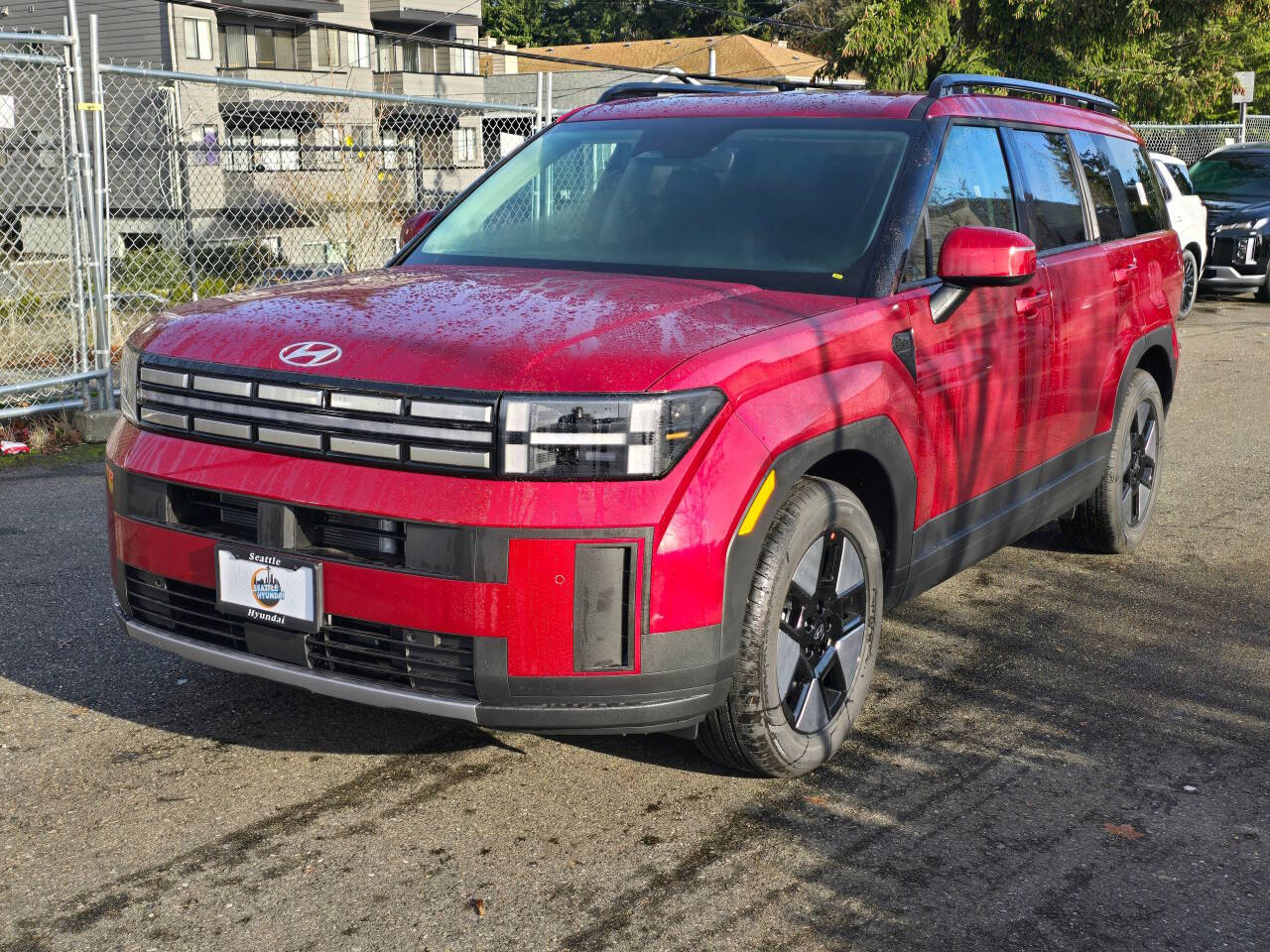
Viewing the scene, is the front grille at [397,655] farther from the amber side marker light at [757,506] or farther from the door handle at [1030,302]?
the door handle at [1030,302]

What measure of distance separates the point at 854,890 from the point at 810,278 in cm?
183

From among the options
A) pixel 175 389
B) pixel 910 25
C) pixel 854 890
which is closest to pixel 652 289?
pixel 175 389

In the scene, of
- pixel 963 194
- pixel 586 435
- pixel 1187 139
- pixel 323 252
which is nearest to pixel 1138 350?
pixel 963 194

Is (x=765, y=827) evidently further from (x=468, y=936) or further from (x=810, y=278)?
(x=810, y=278)

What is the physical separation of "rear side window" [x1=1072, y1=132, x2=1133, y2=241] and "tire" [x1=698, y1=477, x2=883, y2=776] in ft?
7.99

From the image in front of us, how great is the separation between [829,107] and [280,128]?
11792 mm

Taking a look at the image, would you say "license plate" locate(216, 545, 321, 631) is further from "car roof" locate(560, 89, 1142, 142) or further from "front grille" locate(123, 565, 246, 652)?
"car roof" locate(560, 89, 1142, 142)

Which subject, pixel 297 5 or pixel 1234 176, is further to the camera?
pixel 297 5

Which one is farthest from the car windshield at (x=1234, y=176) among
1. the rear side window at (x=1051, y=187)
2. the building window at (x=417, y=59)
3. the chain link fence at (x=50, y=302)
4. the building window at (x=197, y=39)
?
the building window at (x=417, y=59)

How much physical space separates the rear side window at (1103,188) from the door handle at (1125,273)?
0.13 metres

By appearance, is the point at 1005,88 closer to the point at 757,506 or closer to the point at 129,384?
the point at 757,506

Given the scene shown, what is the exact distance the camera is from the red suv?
10.7 ft

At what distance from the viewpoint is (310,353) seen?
11.5 feet

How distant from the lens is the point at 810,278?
4.22 meters
